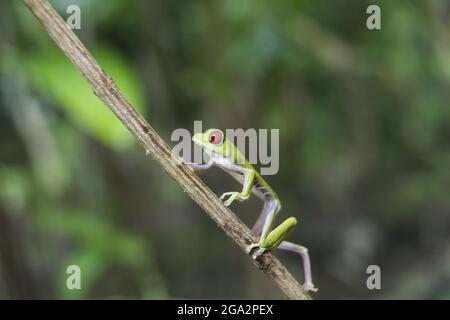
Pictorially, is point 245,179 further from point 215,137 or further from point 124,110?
point 124,110

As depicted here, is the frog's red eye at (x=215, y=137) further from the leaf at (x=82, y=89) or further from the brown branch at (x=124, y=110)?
the leaf at (x=82, y=89)

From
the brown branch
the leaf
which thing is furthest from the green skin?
the leaf

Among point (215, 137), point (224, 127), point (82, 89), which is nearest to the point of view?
point (215, 137)

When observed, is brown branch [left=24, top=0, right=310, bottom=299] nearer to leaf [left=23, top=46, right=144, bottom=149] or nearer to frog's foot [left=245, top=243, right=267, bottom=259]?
Result: frog's foot [left=245, top=243, right=267, bottom=259]

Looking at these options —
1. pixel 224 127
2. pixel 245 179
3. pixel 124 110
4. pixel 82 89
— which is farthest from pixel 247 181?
pixel 224 127
